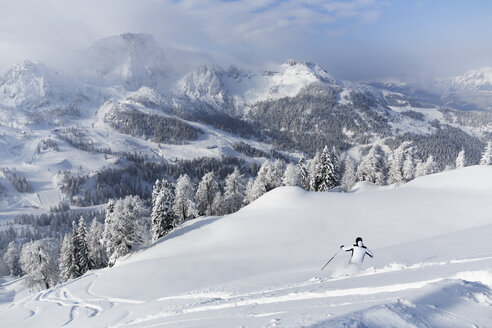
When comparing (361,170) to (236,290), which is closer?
(236,290)

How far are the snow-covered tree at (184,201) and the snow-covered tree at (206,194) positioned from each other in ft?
22.3

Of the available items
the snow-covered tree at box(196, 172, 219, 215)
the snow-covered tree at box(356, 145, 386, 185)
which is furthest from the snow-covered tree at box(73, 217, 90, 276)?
the snow-covered tree at box(356, 145, 386, 185)

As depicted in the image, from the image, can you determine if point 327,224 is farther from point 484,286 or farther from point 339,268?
point 484,286

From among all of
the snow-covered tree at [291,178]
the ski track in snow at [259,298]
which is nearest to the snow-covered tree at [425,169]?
the snow-covered tree at [291,178]

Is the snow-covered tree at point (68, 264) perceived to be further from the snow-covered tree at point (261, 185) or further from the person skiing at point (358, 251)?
the person skiing at point (358, 251)

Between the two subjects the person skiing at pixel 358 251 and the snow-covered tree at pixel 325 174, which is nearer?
the person skiing at pixel 358 251

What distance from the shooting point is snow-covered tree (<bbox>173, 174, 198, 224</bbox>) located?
5516cm

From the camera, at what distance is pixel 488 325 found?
550cm

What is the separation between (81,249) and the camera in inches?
1838

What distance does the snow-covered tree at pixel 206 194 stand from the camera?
208ft

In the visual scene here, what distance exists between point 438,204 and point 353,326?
102ft

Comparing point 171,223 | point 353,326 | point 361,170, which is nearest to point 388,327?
point 353,326

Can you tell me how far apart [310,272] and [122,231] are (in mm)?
32586

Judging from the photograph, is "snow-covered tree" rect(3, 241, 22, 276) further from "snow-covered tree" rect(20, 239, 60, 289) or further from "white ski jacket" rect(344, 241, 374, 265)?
"white ski jacket" rect(344, 241, 374, 265)
